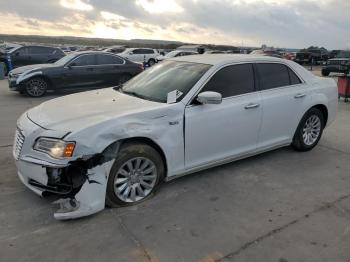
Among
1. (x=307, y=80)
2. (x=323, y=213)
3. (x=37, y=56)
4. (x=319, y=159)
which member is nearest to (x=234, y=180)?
(x=323, y=213)

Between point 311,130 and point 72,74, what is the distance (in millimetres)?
8315

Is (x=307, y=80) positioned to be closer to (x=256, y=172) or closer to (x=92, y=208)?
(x=256, y=172)

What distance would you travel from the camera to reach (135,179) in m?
3.91

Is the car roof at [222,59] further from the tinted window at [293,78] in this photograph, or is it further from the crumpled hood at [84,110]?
the crumpled hood at [84,110]

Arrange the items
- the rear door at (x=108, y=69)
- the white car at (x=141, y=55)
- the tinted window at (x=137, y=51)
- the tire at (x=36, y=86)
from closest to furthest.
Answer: the tire at (x=36, y=86)
the rear door at (x=108, y=69)
the white car at (x=141, y=55)
the tinted window at (x=137, y=51)

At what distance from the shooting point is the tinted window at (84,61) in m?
11.8

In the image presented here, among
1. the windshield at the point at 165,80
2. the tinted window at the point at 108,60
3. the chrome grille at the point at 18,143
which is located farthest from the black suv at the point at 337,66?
the chrome grille at the point at 18,143

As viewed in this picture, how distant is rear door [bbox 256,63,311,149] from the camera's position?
4945mm

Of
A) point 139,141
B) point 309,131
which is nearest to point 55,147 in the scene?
point 139,141

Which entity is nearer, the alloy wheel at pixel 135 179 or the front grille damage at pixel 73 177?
the front grille damage at pixel 73 177

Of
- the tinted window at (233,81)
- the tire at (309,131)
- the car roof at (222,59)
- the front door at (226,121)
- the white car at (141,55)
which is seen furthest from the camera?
the white car at (141,55)

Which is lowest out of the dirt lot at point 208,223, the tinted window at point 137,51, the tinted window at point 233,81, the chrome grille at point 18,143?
the dirt lot at point 208,223

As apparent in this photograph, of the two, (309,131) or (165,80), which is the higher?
(165,80)

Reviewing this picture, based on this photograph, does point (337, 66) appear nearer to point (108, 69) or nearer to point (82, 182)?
point (108, 69)
